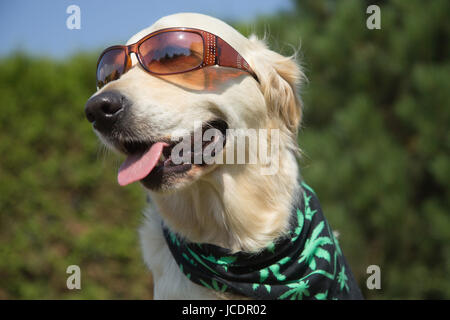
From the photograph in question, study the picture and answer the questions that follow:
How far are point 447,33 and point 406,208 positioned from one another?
83.1 inches

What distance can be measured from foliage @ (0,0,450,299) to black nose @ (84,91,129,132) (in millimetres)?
2785

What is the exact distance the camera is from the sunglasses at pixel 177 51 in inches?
83.7

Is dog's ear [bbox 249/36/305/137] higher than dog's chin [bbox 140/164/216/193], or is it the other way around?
dog's ear [bbox 249/36/305/137]

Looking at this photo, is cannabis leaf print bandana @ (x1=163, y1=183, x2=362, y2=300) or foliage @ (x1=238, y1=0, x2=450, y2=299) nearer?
cannabis leaf print bandana @ (x1=163, y1=183, x2=362, y2=300)

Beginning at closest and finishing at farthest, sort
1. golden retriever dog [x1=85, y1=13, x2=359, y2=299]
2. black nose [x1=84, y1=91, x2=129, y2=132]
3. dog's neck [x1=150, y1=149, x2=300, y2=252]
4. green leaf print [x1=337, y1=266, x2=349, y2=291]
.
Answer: black nose [x1=84, y1=91, x2=129, y2=132] → golden retriever dog [x1=85, y1=13, x2=359, y2=299] → dog's neck [x1=150, y1=149, x2=300, y2=252] → green leaf print [x1=337, y1=266, x2=349, y2=291]

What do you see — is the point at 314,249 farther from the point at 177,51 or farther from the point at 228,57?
the point at 177,51

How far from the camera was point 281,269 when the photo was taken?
2309 mm

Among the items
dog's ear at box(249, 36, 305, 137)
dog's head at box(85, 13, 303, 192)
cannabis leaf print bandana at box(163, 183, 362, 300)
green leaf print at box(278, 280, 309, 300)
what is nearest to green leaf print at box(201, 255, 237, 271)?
cannabis leaf print bandana at box(163, 183, 362, 300)

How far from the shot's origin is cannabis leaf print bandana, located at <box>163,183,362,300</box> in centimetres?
223

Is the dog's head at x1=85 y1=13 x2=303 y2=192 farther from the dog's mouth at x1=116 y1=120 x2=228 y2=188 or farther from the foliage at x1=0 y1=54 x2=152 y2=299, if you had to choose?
the foliage at x1=0 y1=54 x2=152 y2=299

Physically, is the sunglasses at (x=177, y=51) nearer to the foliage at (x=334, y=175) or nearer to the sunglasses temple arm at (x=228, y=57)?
the sunglasses temple arm at (x=228, y=57)

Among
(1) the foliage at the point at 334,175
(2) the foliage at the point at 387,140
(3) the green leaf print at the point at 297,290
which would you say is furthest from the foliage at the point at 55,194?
(3) the green leaf print at the point at 297,290

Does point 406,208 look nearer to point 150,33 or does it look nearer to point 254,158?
point 254,158
